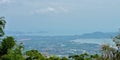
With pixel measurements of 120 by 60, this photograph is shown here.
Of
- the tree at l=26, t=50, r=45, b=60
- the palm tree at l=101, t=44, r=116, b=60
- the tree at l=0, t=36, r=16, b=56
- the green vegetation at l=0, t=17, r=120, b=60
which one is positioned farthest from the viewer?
the palm tree at l=101, t=44, r=116, b=60

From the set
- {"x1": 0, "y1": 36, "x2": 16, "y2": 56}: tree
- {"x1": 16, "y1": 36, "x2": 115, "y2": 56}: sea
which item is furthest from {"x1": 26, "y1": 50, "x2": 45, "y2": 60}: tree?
{"x1": 0, "y1": 36, "x2": 16, "y2": 56}: tree

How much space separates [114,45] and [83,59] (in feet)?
8.67

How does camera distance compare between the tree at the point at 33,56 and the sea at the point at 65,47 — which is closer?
the tree at the point at 33,56

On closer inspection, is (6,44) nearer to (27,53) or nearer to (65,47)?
(27,53)

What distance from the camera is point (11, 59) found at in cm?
2411

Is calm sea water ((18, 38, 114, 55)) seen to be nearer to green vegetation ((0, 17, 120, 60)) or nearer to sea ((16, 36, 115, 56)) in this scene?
sea ((16, 36, 115, 56))

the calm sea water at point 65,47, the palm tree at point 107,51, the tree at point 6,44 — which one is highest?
the tree at point 6,44

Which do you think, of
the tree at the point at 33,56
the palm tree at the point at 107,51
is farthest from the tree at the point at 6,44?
the palm tree at the point at 107,51

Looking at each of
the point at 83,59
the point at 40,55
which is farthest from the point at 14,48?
the point at 83,59

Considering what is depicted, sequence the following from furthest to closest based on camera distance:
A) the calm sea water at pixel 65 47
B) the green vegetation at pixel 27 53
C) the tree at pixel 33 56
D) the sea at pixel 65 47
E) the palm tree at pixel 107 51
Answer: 1. the calm sea water at pixel 65 47
2. the sea at pixel 65 47
3. the palm tree at pixel 107 51
4. the tree at pixel 33 56
5. the green vegetation at pixel 27 53

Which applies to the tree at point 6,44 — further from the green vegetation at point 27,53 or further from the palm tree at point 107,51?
the palm tree at point 107,51

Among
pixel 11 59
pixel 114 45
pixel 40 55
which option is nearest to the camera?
pixel 11 59

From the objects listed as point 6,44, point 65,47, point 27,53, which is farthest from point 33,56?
point 65,47

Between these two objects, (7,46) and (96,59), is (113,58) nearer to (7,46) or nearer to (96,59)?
(96,59)
